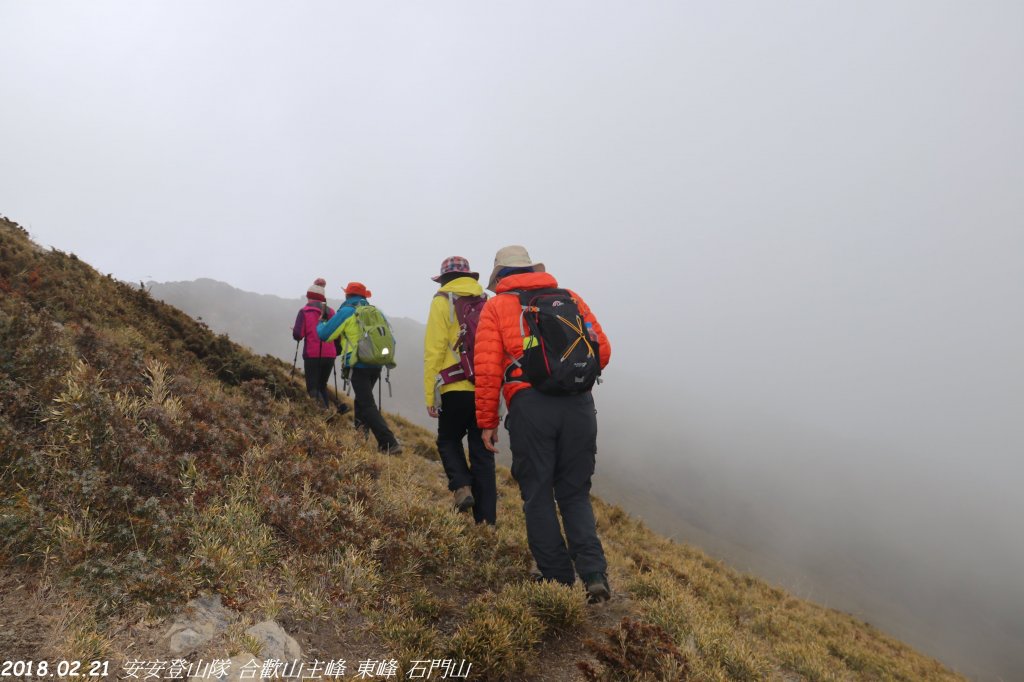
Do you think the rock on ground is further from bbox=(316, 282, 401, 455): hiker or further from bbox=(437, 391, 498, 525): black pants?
bbox=(316, 282, 401, 455): hiker

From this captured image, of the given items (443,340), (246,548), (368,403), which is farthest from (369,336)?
(246,548)

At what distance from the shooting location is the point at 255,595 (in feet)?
11.2

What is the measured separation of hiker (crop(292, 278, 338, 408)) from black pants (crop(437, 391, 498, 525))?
188 inches

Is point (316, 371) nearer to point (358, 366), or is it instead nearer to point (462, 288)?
point (358, 366)

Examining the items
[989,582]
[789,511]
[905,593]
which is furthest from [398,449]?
[989,582]

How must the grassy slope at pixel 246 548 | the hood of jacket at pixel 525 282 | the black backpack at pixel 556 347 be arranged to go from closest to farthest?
the grassy slope at pixel 246 548, the black backpack at pixel 556 347, the hood of jacket at pixel 525 282

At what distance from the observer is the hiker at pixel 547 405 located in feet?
14.0

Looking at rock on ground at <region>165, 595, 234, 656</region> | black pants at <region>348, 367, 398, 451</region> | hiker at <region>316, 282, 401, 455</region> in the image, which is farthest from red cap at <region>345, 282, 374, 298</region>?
rock on ground at <region>165, 595, 234, 656</region>

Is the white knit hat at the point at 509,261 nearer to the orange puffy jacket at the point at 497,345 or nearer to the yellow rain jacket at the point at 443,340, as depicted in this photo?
the orange puffy jacket at the point at 497,345

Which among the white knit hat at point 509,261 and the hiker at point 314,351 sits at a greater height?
the white knit hat at point 509,261

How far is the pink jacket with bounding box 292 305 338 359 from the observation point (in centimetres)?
989

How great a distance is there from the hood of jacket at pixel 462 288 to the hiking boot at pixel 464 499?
2460 millimetres

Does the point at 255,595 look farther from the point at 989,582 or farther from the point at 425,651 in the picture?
the point at 989,582

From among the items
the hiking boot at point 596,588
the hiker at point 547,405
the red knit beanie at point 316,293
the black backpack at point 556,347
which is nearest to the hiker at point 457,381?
the hiker at point 547,405
